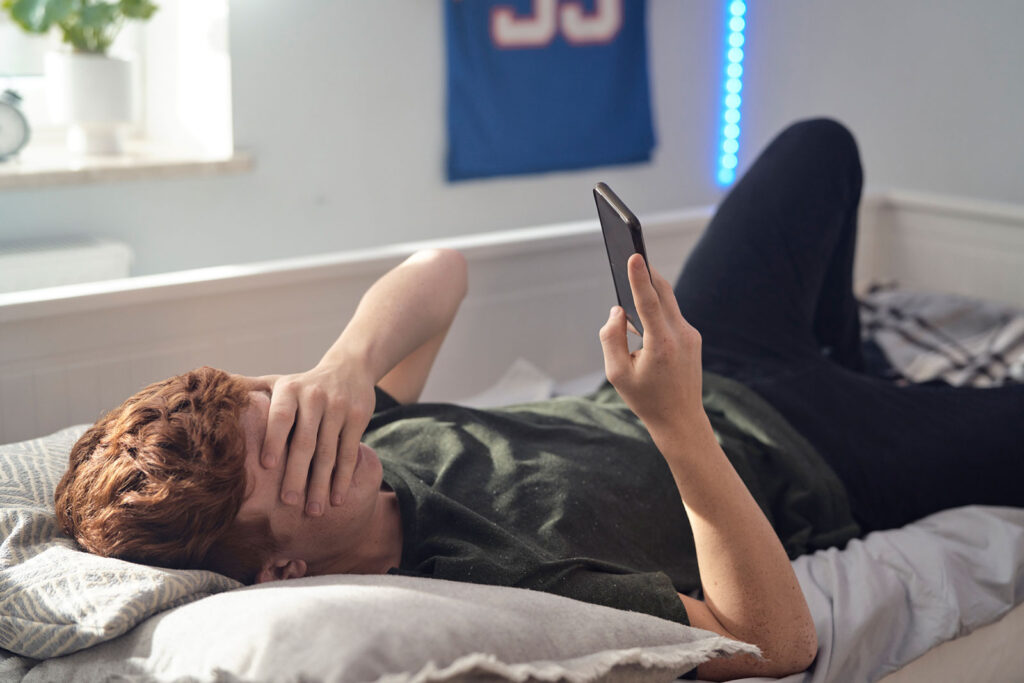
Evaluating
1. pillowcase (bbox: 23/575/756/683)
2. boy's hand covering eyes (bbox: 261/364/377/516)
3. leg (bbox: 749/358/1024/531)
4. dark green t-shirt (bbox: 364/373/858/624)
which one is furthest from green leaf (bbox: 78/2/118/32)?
pillowcase (bbox: 23/575/756/683)

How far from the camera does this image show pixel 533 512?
1129 mm

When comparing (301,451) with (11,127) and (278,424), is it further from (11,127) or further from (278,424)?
(11,127)

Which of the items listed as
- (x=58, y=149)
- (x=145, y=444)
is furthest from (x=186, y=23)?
(x=145, y=444)

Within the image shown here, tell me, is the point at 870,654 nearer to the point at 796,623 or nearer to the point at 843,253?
the point at 796,623

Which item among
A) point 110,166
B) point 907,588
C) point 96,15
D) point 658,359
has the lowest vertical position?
point 907,588

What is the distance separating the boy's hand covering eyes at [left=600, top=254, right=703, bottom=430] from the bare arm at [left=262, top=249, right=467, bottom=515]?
0.30 metres

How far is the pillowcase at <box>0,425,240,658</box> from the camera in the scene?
841mm

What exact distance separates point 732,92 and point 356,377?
3056 mm

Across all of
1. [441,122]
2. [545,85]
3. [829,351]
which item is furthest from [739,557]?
[545,85]

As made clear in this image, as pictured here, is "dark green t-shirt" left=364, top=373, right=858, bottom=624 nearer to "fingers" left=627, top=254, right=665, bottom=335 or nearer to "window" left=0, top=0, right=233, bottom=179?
"fingers" left=627, top=254, right=665, bottom=335

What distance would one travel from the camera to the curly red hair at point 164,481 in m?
0.90

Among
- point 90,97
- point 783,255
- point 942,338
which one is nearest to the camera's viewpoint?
point 783,255

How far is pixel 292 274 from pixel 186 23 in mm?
1596

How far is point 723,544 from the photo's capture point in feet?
3.19
